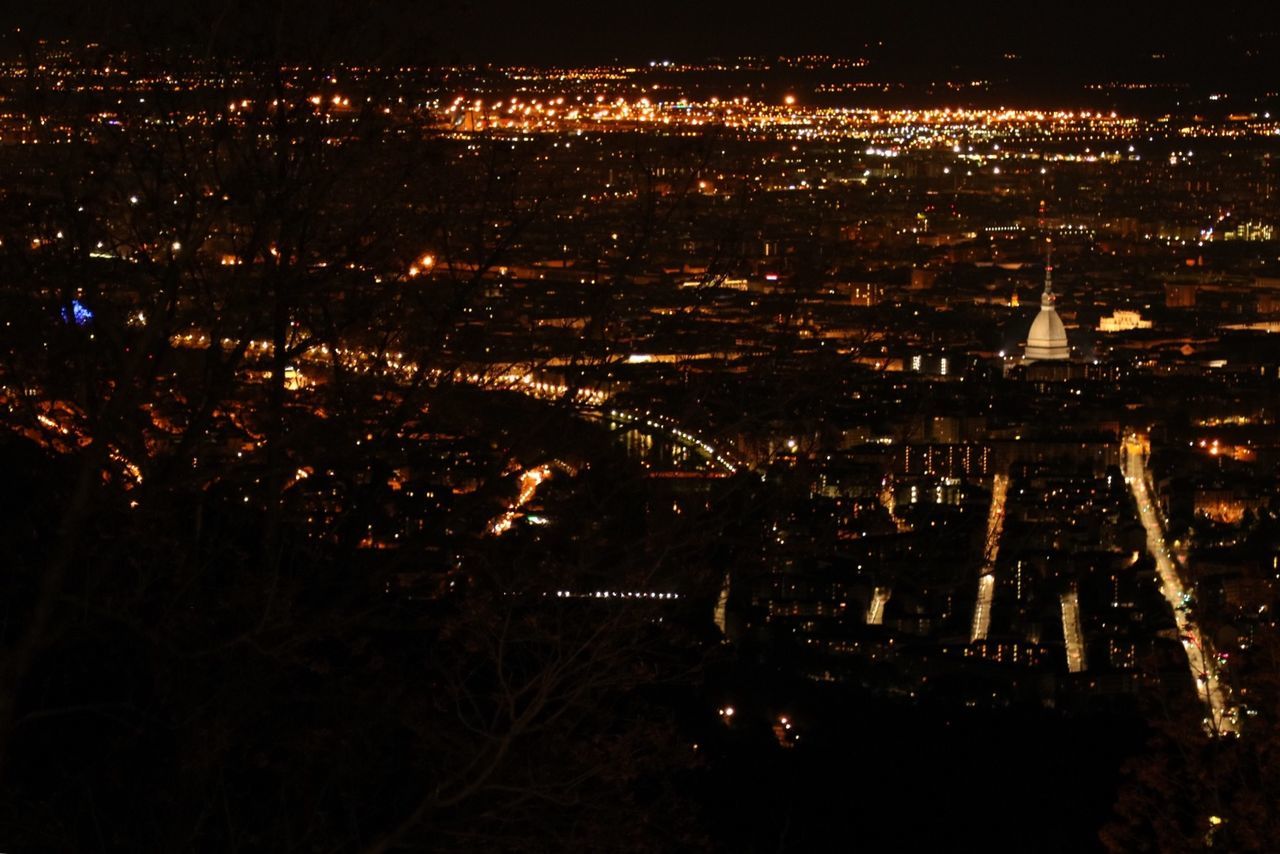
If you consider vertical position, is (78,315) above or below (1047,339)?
below

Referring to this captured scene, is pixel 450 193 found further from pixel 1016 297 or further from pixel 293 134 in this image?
pixel 1016 297

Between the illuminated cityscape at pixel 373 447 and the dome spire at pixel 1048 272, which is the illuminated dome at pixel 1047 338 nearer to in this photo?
the dome spire at pixel 1048 272

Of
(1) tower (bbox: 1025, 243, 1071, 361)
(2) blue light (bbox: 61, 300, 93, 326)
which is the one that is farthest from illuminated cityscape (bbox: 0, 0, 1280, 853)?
(1) tower (bbox: 1025, 243, 1071, 361)

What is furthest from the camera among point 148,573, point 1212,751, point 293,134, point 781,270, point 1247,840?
point 1212,751

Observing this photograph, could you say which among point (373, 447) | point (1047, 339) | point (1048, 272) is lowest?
point (373, 447)

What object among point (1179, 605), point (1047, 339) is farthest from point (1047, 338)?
point (1179, 605)

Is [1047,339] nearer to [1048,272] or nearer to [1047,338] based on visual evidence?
[1047,338]

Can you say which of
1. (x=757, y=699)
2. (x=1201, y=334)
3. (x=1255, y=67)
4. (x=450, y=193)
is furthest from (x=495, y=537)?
(x=1255, y=67)

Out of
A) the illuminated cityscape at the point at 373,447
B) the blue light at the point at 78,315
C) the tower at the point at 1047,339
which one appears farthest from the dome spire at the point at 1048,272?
the blue light at the point at 78,315
